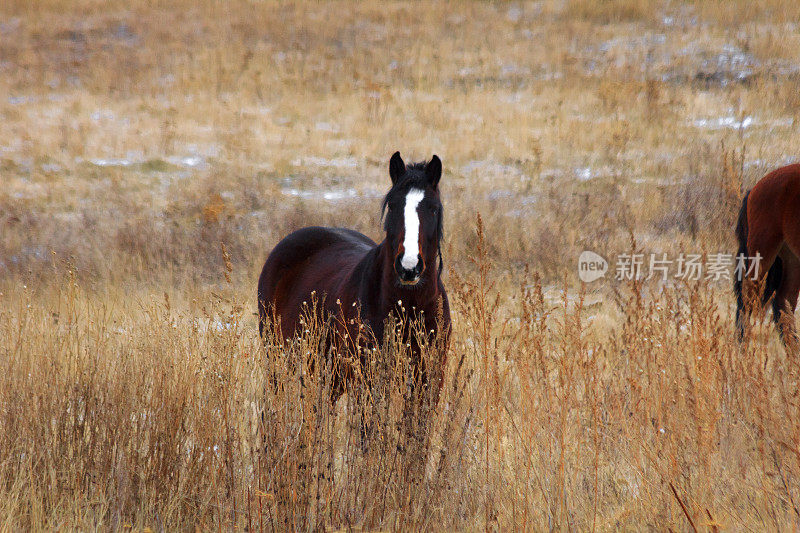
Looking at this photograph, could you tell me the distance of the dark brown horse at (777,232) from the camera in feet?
22.3

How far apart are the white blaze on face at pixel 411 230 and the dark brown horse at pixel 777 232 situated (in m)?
4.44

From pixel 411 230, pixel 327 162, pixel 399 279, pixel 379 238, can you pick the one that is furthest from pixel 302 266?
pixel 327 162

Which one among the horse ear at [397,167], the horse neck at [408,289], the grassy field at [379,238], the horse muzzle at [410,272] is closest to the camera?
the grassy field at [379,238]

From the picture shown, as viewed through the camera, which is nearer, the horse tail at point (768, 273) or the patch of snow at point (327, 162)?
the horse tail at point (768, 273)

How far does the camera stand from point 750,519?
2.97m

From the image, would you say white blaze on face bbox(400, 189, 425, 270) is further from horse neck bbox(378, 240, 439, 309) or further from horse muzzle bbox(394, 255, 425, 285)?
horse neck bbox(378, 240, 439, 309)

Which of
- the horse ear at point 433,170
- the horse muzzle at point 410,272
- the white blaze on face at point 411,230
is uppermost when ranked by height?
the horse ear at point 433,170

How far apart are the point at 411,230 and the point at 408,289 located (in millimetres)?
410

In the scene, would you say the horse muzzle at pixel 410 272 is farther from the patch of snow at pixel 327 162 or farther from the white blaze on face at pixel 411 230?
the patch of snow at pixel 327 162

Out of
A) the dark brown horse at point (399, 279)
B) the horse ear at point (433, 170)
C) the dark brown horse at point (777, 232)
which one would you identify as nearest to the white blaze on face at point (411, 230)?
the dark brown horse at point (399, 279)

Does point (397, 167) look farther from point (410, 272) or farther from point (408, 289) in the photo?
point (410, 272)

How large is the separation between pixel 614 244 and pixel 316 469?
7821mm

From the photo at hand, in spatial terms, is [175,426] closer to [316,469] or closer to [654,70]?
[316,469]

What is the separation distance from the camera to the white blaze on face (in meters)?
3.51
